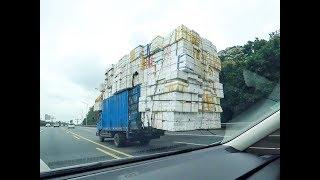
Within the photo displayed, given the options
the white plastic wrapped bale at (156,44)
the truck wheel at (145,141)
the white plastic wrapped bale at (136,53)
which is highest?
the white plastic wrapped bale at (156,44)

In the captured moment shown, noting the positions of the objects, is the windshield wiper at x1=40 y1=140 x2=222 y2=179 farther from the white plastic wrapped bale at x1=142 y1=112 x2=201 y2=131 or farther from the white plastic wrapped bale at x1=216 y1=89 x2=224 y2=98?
the white plastic wrapped bale at x1=216 y1=89 x2=224 y2=98

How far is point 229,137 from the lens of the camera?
342 cm

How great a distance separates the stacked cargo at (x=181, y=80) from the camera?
3096 mm

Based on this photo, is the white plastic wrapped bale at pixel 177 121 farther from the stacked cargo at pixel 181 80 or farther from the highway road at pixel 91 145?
the highway road at pixel 91 145

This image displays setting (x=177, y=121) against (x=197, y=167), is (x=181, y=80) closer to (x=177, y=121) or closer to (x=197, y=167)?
(x=177, y=121)

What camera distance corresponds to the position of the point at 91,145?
8.72 ft

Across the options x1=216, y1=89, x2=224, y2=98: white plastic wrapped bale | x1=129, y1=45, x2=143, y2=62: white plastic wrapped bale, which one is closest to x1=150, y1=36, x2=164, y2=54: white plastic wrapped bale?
x1=129, y1=45, x2=143, y2=62: white plastic wrapped bale

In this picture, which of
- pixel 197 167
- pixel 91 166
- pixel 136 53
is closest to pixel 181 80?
pixel 136 53

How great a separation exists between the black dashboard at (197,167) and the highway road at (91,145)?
156 millimetres

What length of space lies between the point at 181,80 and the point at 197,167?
1.39m

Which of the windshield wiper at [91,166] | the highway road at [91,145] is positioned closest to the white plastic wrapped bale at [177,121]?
the highway road at [91,145]
